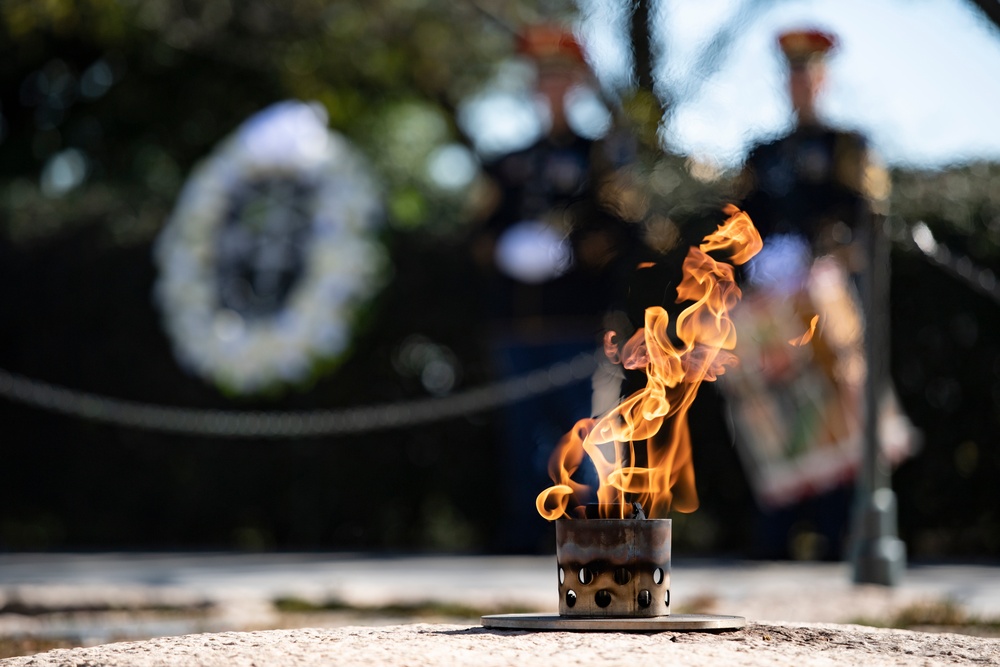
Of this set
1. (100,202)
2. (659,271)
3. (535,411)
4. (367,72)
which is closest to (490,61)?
(367,72)

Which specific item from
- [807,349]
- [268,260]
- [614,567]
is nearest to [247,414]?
[268,260]

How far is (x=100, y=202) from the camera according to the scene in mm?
12625

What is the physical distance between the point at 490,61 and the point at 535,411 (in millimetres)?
8039

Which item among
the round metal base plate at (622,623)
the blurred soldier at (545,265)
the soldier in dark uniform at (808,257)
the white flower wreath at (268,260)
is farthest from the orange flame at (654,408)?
the white flower wreath at (268,260)

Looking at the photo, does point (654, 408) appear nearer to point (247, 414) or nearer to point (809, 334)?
point (809, 334)

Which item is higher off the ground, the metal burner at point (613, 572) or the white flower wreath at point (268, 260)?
the white flower wreath at point (268, 260)

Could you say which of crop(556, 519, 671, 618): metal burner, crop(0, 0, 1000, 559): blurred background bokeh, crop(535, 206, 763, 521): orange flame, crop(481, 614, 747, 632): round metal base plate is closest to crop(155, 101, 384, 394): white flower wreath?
crop(0, 0, 1000, 559): blurred background bokeh

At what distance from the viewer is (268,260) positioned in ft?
39.5

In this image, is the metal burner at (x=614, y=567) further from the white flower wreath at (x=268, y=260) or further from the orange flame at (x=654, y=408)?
the white flower wreath at (x=268, y=260)

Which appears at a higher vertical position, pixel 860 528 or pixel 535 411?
pixel 535 411

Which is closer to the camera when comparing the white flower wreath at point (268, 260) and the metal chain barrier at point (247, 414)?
the metal chain barrier at point (247, 414)

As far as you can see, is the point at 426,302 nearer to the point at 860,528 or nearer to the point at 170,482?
the point at 170,482

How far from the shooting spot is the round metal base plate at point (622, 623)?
3.79m

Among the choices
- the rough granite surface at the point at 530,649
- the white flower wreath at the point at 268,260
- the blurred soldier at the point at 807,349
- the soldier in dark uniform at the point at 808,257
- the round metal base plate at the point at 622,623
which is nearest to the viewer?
the rough granite surface at the point at 530,649
